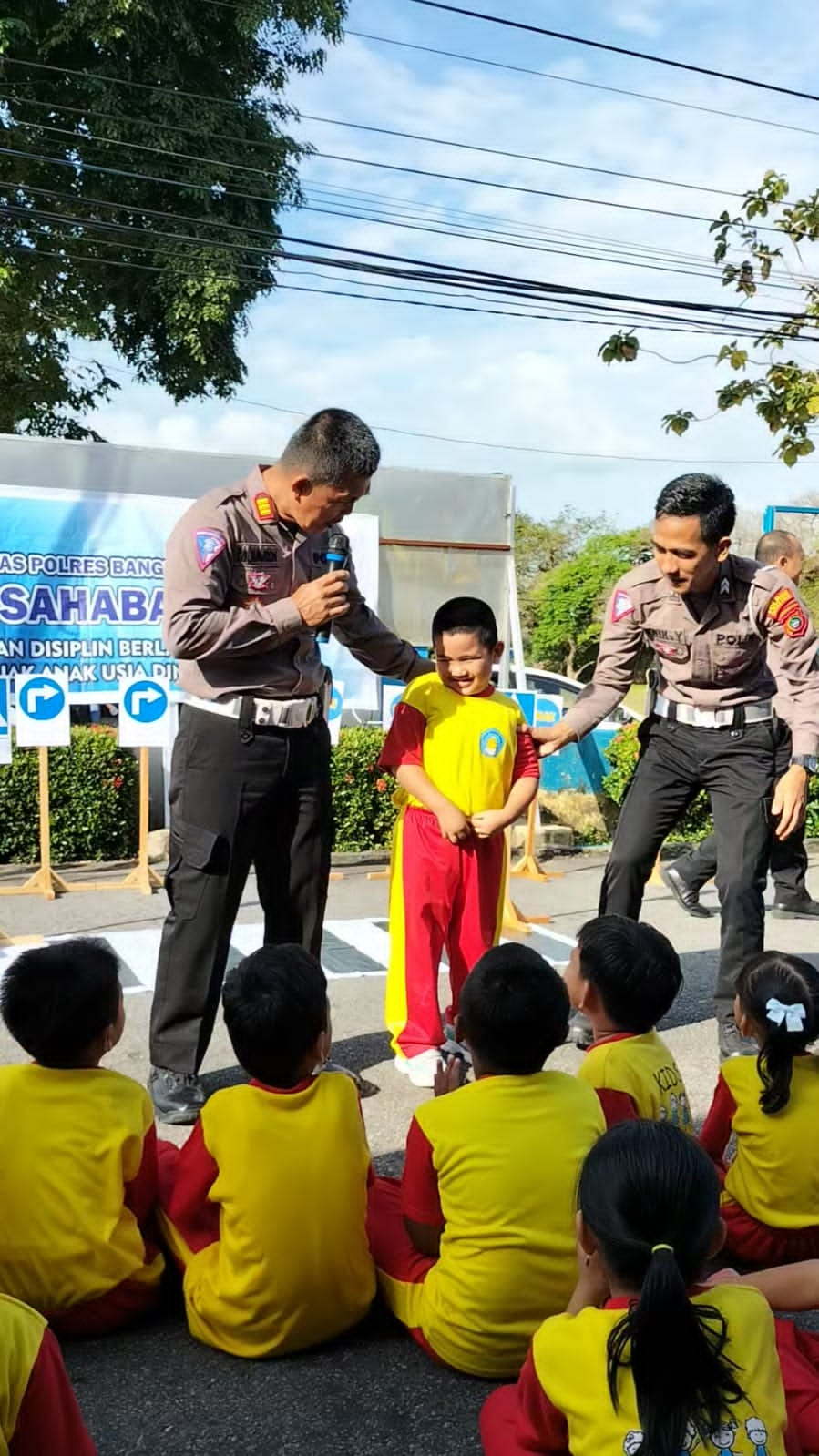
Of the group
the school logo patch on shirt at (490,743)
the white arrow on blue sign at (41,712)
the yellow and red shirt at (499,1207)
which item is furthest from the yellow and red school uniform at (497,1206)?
the white arrow on blue sign at (41,712)

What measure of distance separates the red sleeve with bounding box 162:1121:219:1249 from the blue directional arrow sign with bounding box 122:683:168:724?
5145 millimetres

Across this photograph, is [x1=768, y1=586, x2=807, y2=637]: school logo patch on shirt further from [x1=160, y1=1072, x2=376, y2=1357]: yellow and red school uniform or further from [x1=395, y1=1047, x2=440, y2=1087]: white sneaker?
[x1=160, y1=1072, x2=376, y2=1357]: yellow and red school uniform

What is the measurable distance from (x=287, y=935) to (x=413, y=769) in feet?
2.24

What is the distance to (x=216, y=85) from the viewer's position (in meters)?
14.7

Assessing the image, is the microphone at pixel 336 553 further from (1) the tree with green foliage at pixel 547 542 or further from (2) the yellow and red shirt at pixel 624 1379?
(1) the tree with green foliage at pixel 547 542

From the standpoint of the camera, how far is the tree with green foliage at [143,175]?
13.7 meters

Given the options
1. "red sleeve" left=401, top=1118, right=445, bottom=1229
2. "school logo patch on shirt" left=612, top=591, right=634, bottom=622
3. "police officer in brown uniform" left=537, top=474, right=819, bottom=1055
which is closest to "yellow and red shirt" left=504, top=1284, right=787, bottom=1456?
→ "red sleeve" left=401, top=1118, right=445, bottom=1229

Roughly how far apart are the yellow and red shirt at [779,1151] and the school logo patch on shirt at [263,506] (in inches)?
79.2

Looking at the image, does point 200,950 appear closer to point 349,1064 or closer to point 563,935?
point 349,1064

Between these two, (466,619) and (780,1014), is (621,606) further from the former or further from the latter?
(780,1014)

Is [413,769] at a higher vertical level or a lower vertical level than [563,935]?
higher

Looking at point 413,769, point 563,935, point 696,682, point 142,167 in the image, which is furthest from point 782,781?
point 142,167

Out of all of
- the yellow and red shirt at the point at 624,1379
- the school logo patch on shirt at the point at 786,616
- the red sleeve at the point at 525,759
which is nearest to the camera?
the yellow and red shirt at the point at 624,1379

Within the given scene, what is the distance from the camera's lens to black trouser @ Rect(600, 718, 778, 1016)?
4.46 meters
